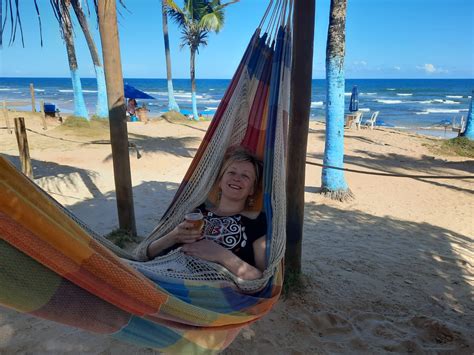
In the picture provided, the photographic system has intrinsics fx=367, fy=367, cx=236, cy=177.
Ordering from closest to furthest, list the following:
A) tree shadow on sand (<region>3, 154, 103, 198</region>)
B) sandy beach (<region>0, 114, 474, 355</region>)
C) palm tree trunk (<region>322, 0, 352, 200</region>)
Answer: sandy beach (<region>0, 114, 474, 355</region>), palm tree trunk (<region>322, 0, 352, 200</region>), tree shadow on sand (<region>3, 154, 103, 198</region>)

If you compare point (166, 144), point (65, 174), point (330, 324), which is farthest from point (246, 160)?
point (166, 144)

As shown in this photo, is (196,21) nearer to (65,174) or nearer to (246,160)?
(65,174)

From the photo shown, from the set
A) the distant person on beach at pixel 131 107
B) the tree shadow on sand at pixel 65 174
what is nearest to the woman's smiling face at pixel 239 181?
the tree shadow on sand at pixel 65 174

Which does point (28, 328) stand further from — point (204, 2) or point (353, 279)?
point (204, 2)

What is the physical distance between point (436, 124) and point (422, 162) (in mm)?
9362

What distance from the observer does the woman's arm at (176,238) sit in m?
1.40

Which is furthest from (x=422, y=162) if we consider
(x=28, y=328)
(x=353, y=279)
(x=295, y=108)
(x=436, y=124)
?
(x=436, y=124)

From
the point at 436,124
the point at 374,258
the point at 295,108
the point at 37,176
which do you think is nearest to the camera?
the point at 295,108

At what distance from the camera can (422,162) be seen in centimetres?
637

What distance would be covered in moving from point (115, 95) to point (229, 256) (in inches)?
55.4

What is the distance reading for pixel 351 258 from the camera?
7.90ft

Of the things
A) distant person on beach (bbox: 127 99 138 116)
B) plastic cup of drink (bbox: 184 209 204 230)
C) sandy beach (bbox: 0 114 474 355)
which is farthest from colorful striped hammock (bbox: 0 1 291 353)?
distant person on beach (bbox: 127 99 138 116)

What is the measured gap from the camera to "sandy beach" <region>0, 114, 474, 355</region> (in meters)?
1.55

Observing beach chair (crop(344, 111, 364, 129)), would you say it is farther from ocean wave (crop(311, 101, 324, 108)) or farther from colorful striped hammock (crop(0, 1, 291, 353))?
ocean wave (crop(311, 101, 324, 108))
